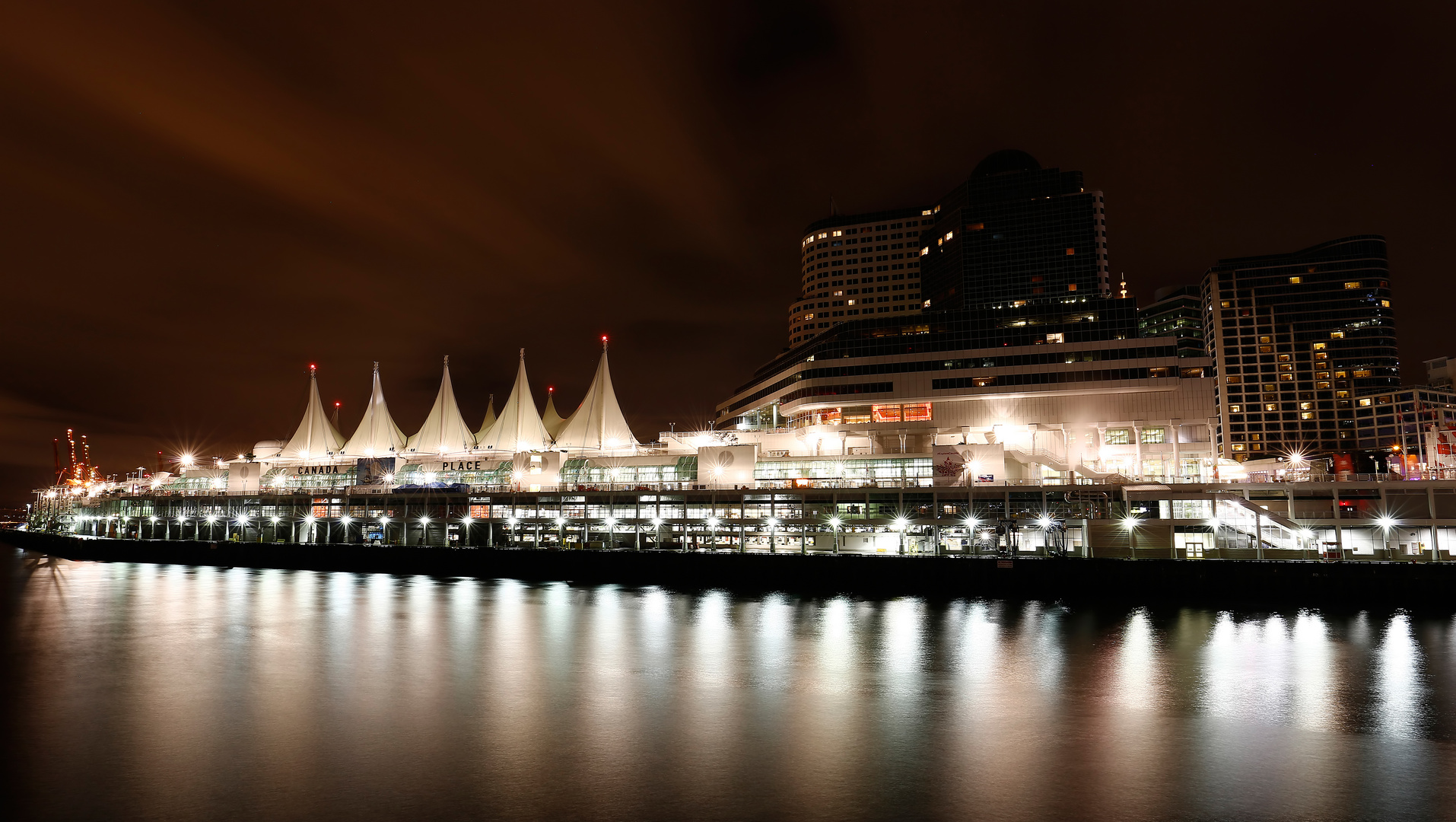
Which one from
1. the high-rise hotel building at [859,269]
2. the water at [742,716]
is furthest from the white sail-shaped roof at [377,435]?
the high-rise hotel building at [859,269]

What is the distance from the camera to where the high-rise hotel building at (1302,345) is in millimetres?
157625

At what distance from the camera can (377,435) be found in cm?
9762

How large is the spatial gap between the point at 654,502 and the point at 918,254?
85.0 meters

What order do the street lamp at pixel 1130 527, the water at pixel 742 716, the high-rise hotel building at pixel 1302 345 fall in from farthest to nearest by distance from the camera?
1. the high-rise hotel building at pixel 1302 345
2. the street lamp at pixel 1130 527
3. the water at pixel 742 716

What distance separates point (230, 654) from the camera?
117 ft

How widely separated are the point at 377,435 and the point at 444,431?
9.97 meters

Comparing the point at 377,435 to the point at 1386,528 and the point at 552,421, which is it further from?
the point at 1386,528

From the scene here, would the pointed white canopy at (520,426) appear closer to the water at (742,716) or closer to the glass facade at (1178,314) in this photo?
the water at (742,716)

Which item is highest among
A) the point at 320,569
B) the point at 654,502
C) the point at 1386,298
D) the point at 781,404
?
the point at 1386,298

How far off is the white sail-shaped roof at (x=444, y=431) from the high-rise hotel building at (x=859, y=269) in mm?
68610

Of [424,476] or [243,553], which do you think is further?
[424,476]

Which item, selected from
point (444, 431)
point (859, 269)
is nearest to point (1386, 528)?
point (444, 431)

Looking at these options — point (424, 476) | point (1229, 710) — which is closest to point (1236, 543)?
point (1229, 710)

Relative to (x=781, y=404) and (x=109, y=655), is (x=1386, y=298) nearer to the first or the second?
(x=781, y=404)
